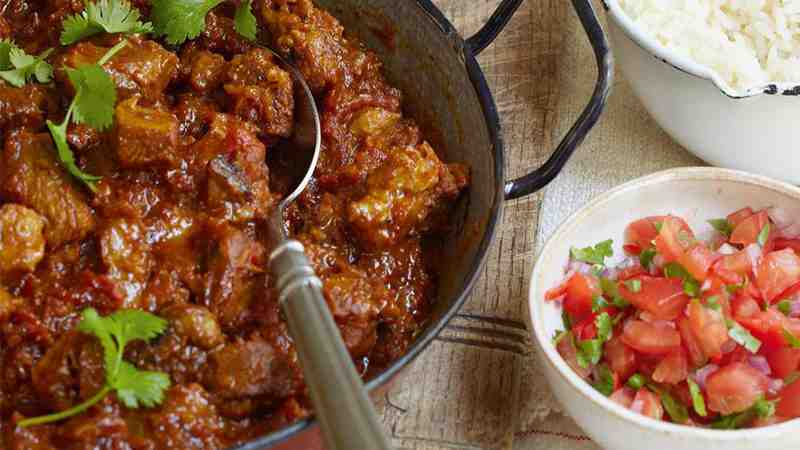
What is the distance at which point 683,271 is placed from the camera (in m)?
3.11

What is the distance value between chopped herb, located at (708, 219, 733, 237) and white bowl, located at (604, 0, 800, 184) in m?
0.34

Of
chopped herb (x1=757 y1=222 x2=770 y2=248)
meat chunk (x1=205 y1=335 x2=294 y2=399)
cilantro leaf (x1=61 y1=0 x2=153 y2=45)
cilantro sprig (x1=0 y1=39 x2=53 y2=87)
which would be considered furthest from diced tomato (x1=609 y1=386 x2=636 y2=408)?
cilantro sprig (x1=0 y1=39 x2=53 y2=87)

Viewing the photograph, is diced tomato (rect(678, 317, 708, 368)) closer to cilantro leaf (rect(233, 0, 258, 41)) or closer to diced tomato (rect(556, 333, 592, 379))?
diced tomato (rect(556, 333, 592, 379))

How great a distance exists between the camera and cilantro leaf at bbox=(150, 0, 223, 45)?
3.13 metres

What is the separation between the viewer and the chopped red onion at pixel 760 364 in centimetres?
297

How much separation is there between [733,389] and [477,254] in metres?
0.87

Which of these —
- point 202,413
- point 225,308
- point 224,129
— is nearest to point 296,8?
point 224,129

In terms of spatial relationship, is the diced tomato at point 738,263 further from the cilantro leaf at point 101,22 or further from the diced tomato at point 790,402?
the cilantro leaf at point 101,22

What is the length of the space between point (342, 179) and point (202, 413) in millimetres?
922

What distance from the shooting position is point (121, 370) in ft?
7.71

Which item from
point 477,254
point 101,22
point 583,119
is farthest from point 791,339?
point 101,22

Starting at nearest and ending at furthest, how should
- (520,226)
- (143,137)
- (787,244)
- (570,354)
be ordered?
(143,137)
(570,354)
(787,244)
(520,226)

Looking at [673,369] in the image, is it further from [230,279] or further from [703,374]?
[230,279]

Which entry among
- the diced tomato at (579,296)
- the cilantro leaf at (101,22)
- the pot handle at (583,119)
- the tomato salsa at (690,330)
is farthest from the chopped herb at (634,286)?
the cilantro leaf at (101,22)
